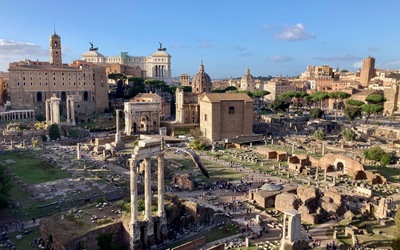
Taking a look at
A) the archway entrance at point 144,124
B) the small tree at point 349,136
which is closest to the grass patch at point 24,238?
the archway entrance at point 144,124

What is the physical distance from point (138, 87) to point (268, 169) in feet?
160

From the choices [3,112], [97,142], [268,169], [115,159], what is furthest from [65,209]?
[3,112]

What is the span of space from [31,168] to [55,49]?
4553cm

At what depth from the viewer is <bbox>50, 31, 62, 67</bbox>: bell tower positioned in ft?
245

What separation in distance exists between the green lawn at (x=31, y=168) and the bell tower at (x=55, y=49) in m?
36.3

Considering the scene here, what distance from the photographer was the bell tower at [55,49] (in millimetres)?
74688

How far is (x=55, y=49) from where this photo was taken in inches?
2950

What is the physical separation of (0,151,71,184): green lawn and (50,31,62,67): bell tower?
1431 inches

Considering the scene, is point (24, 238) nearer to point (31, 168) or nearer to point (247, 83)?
point (31, 168)

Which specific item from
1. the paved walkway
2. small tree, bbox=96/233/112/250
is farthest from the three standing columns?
the paved walkway

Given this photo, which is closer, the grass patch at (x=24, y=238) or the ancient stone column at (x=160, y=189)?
the grass patch at (x=24, y=238)

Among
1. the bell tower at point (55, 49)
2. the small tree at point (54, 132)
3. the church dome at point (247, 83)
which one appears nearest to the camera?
the small tree at point (54, 132)

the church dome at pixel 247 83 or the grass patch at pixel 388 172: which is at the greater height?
the church dome at pixel 247 83

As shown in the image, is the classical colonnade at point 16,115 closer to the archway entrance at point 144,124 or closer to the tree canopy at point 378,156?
the archway entrance at point 144,124
